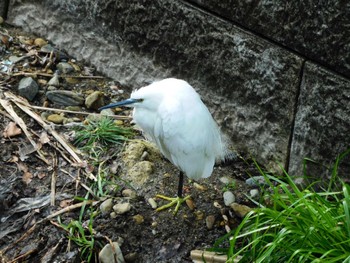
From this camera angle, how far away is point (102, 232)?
124 inches

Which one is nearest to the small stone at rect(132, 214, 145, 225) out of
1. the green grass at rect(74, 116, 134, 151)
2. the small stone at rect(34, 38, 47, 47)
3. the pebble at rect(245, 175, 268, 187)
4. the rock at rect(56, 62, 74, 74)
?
the green grass at rect(74, 116, 134, 151)

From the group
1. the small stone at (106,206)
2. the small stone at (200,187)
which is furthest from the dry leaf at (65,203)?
the small stone at (200,187)

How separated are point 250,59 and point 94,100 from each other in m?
1.06

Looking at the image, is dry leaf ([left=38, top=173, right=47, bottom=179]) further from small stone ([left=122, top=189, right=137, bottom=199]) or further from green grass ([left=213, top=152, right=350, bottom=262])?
green grass ([left=213, top=152, right=350, bottom=262])

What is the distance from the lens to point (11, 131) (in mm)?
3590

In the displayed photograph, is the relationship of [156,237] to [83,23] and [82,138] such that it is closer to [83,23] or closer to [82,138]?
[82,138]

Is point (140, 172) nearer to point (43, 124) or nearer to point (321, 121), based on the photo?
point (43, 124)

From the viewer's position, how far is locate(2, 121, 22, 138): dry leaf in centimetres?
358

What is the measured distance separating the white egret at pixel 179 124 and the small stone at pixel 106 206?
0.85ft

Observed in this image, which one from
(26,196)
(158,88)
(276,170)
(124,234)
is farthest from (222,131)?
A: (26,196)

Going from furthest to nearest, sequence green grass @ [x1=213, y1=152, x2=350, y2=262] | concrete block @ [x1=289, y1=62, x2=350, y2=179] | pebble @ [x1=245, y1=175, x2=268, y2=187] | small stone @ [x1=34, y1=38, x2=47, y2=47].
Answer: small stone @ [x1=34, y1=38, x2=47, y2=47] → pebble @ [x1=245, y1=175, x2=268, y2=187] → concrete block @ [x1=289, y1=62, x2=350, y2=179] → green grass @ [x1=213, y1=152, x2=350, y2=262]

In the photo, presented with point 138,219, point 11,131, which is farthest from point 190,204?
point 11,131

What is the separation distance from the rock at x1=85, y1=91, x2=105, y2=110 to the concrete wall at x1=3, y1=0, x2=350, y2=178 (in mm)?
243

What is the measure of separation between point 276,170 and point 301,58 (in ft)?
2.24
